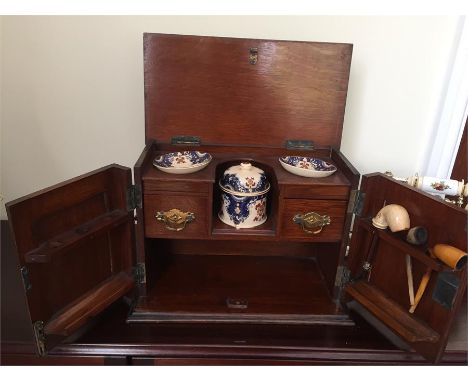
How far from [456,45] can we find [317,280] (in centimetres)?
83

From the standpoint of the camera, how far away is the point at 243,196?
92 centimetres

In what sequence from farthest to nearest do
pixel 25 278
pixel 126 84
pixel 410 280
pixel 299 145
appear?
pixel 126 84 → pixel 299 145 → pixel 410 280 → pixel 25 278

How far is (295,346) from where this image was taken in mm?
864

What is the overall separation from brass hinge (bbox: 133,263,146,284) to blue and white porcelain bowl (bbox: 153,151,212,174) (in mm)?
266

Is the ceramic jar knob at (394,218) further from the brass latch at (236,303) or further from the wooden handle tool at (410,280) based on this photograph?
Answer: the brass latch at (236,303)

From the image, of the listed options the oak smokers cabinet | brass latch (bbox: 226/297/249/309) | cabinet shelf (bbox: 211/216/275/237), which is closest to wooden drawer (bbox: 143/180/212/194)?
the oak smokers cabinet

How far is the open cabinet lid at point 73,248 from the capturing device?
719mm

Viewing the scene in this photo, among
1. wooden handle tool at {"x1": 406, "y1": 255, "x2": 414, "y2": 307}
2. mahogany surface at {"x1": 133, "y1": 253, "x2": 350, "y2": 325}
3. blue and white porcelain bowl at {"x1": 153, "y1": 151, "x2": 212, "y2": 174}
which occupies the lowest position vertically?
mahogany surface at {"x1": 133, "y1": 253, "x2": 350, "y2": 325}

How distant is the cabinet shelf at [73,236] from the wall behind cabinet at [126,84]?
475 millimetres

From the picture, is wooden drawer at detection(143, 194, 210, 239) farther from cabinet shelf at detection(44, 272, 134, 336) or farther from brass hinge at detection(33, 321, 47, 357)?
brass hinge at detection(33, 321, 47, 357)

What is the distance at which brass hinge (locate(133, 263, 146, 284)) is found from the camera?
3.14 feet

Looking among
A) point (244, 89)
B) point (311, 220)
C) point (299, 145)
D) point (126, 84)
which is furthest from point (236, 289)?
point (126, 84)

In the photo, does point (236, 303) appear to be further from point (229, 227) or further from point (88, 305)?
point (88, 305)

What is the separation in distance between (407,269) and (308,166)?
0.34 metres
